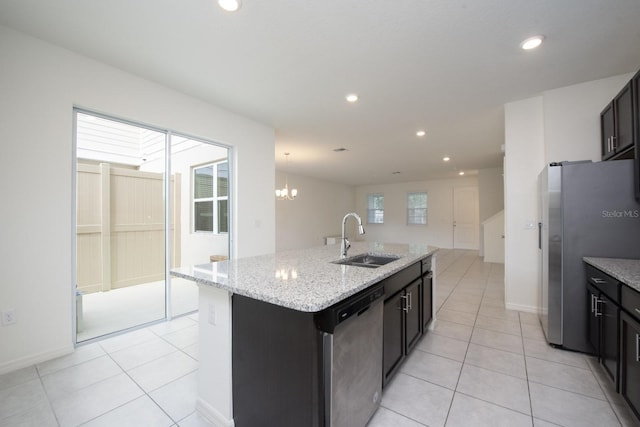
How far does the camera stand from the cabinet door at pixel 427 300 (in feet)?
8.19

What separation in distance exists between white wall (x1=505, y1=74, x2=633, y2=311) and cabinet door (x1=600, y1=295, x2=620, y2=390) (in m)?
1.45

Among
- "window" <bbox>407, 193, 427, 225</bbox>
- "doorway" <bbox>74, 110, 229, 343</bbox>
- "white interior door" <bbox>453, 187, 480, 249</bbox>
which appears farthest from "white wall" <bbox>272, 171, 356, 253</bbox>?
"doorway" <bbox>74, 110, 229, 343</bbox>

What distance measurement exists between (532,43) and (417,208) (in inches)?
332

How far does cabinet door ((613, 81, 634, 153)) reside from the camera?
2184 mm

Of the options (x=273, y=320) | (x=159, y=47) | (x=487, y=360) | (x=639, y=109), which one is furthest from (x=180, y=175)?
(x=639, y=109)

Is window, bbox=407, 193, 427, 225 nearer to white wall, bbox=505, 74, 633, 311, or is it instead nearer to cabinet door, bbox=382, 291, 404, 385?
white wall, bbox=505, 74, 633, 311

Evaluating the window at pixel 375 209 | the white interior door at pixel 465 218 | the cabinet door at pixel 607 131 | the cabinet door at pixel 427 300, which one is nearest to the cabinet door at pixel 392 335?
the cabinet door at pixel 427 300

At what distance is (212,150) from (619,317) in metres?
4.34

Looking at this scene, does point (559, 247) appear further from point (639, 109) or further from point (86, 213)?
point (86, 213)

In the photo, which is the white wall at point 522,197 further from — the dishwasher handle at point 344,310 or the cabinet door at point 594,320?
the dishwasher handle at point 344,310

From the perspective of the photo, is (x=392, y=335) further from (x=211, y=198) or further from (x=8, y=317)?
(x=211, y=198)

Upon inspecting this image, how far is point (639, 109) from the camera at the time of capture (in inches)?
80.1

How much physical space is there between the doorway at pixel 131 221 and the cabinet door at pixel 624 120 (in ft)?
14.3

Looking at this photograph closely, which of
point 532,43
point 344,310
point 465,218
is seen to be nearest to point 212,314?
point 344,310
